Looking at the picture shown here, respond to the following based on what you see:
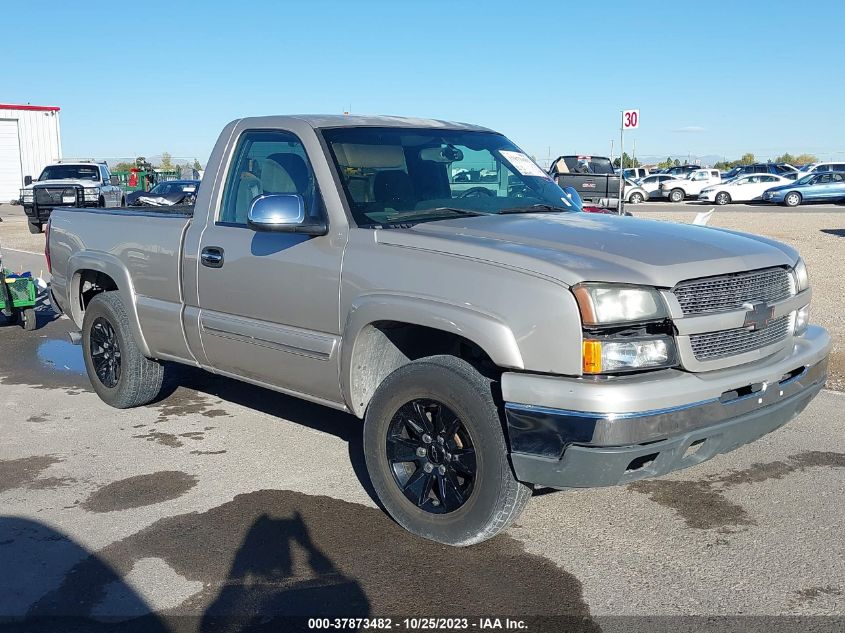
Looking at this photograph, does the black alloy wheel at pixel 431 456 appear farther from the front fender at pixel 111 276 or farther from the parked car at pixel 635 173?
the parked car at pixel 635 173

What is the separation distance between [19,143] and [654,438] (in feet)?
146

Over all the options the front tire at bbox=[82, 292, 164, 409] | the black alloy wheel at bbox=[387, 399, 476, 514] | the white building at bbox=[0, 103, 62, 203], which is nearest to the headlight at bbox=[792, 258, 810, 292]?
the black alloy wheel at bbox=[387, 399, 476, 514]

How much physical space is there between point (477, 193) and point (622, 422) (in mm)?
2027

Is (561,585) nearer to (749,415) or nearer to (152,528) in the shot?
Result: (749,415)

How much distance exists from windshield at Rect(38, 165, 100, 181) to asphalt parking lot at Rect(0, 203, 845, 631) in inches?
791

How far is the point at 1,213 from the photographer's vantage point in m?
35.2

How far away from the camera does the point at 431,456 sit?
4180mm

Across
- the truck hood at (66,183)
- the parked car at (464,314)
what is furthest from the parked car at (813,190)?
the parked car at (464,314)

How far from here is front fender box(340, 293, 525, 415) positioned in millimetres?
3717

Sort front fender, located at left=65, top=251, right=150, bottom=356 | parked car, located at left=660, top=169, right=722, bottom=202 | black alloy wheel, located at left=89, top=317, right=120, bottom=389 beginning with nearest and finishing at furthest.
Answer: front fender, located at left=65, top=251, right=150, bottom=356 < black alloy wheel, located at left=89, top=317, right=120, bottom=389 < parked car, located at left=660, top=169, right=722, bottom=202

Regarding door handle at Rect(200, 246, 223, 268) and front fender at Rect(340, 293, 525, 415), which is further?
door handle at Rect(200, 246, 223, 268)

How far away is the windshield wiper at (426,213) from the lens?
15.4 feet

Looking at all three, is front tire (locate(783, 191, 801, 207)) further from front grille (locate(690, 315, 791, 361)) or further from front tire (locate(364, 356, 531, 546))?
front tire (locate(364, 356, 531, 546))

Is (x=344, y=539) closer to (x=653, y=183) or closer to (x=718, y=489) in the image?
(x=718, y=489)
